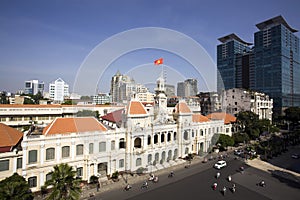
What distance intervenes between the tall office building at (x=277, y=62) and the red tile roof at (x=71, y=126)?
91813mm

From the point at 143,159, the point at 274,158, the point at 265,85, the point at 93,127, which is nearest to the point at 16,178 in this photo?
the point at 93,127

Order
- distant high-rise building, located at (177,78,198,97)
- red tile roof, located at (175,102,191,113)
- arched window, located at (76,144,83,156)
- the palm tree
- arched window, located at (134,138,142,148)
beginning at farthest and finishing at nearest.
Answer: distant high-rise building, located at (177,78,198,97)
red tile roof, located at (175,102,191,113)
arched window, located at (134,138,142,148)
arched window, located at (76,144,83,156)
the palm tree

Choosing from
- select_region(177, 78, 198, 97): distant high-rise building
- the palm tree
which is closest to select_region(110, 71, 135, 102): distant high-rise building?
select_region(177, 78, 198, 97): distant high-rise building

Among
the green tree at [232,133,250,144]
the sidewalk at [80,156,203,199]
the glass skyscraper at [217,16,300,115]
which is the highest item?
the glass skyscraper at [217,16,300,115]

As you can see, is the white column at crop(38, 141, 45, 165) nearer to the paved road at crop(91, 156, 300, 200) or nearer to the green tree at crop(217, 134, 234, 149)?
the paved road at crop(91, 156, 300, 200)

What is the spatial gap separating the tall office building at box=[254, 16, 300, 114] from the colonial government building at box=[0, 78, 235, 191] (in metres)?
65.5

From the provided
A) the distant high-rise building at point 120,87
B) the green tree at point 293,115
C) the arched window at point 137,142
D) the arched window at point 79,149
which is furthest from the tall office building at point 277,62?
the arched window at point 79,149

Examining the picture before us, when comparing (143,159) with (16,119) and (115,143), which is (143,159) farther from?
(16,119)

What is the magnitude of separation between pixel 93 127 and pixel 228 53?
78571 mm

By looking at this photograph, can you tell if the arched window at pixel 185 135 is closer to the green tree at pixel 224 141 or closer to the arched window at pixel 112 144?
the green tree at pixel 224 141

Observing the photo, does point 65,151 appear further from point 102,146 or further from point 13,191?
point 13,191

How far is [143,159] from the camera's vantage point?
32125mm

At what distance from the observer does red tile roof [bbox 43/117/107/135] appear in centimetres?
2605

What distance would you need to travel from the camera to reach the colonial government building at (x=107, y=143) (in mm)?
22984
